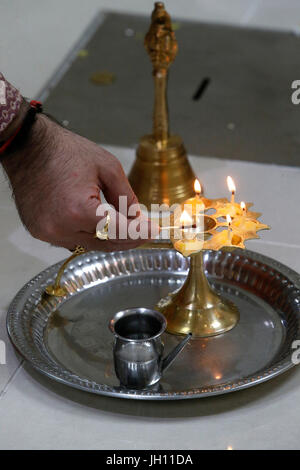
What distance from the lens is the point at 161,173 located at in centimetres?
142

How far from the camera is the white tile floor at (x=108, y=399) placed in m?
0.93

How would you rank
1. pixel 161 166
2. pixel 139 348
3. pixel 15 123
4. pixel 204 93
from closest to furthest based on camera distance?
pixel 139 348
pixel 15 123
pixel 161 166
pixel 204 93

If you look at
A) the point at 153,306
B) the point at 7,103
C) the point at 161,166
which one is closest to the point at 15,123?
the point at 7,103

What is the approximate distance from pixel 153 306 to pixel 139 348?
0.18 metres

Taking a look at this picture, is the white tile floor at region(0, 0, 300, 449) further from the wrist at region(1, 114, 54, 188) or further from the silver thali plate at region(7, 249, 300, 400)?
the wrist at region(1, 114, 54, 188)

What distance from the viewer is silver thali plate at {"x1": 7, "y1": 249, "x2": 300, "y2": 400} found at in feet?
3.21

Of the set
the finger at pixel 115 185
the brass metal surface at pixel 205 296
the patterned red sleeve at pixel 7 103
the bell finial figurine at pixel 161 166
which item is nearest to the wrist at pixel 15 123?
the patterned red sleeve at pixel 7 103

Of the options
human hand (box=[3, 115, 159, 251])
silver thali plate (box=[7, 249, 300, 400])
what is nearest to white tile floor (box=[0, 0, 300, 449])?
silver thali plate (box=[7, 249, 300, 400])

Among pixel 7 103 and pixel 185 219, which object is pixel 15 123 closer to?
pixel 7 103

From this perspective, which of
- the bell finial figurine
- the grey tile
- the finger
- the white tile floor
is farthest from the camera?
the grey tile

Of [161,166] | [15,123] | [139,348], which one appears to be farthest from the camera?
[161,166]

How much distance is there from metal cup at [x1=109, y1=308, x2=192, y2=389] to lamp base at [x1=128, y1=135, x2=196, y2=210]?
439 mm

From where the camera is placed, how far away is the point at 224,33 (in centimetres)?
213

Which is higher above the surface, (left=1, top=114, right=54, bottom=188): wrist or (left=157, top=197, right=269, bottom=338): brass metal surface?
(left=1, top=114, right=54, bottom=188): wrist
